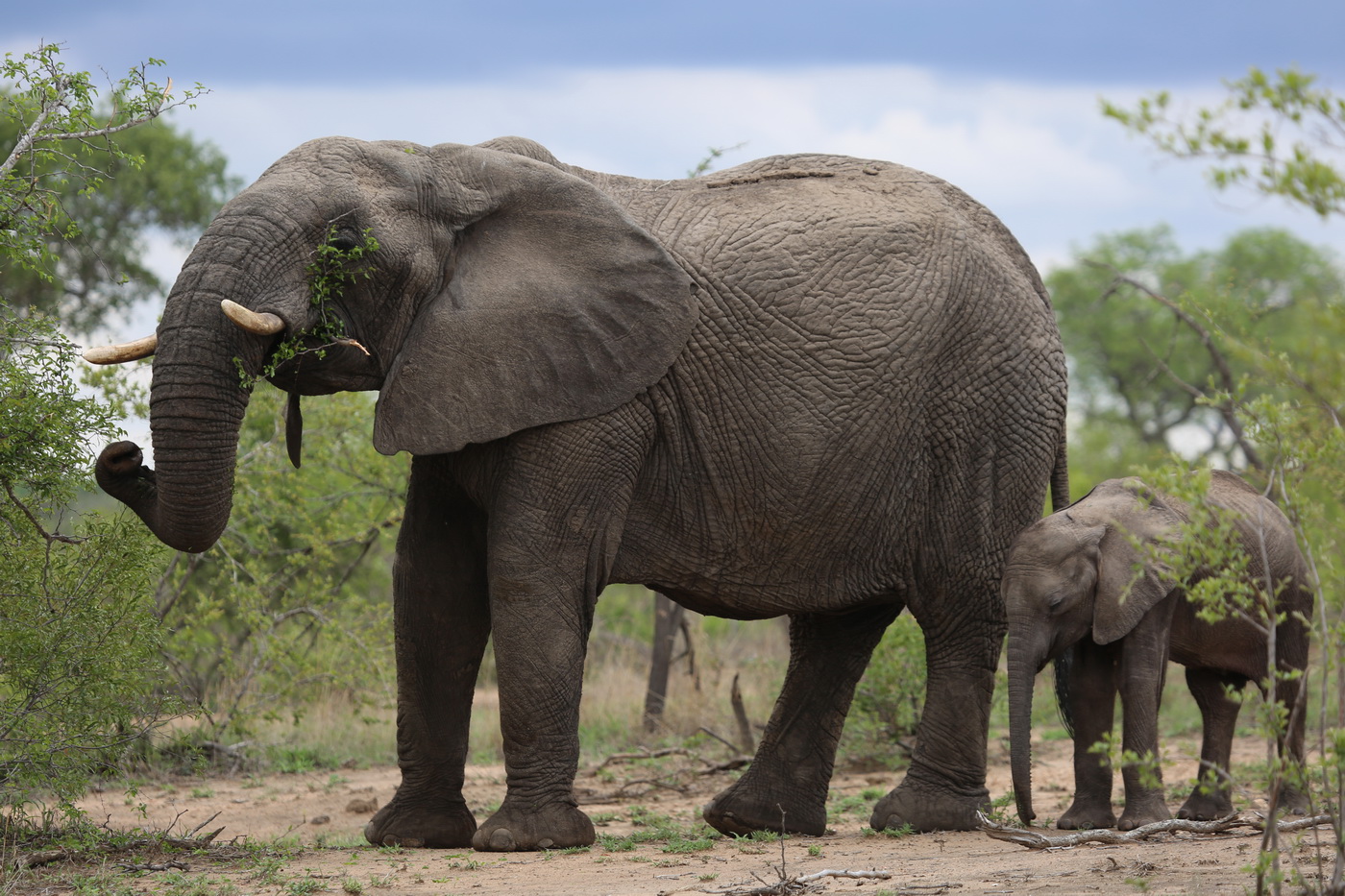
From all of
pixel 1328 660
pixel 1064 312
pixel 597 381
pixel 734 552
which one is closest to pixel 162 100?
pixel 597 381

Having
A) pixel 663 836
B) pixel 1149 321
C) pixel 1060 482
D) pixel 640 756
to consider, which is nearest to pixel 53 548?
pixel 663 836

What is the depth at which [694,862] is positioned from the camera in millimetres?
6914

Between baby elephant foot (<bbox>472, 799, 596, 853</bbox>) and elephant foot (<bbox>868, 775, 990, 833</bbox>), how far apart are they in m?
1.68

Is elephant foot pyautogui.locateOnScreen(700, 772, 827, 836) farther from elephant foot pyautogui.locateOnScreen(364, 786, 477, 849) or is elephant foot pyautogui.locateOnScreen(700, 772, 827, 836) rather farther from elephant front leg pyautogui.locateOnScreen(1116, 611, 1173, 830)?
elephant front leg pyautogui.locateOnScreen(1116, 611, 1173, 830)

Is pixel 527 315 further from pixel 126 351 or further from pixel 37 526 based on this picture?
→ pixel 37 526

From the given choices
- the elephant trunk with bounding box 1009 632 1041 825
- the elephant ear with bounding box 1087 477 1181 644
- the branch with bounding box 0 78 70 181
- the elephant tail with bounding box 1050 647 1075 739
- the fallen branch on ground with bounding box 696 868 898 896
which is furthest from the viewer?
the elephant tail with bounding box 1050 647 1075 739

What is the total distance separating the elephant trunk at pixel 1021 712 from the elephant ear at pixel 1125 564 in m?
0.32

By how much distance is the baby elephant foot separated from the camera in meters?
7.13

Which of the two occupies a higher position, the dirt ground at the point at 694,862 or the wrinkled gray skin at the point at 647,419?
the wrinkled gray skin at the point at 647,419

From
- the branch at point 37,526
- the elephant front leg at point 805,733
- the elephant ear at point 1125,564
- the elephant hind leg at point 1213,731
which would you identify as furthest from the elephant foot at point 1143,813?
the branch at point 37,526

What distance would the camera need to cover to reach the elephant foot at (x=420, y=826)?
7648mm

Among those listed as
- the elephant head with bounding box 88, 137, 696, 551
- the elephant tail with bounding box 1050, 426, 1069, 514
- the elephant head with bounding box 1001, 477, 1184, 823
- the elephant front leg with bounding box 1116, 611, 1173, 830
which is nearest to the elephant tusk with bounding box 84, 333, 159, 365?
the elephant head with bounding box 88, 137, 696, 551

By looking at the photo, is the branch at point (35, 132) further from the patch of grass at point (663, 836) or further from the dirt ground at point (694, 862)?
the patch of grass at point (663, 836)

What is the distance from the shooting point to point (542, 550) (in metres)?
7.00
